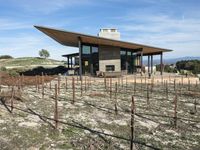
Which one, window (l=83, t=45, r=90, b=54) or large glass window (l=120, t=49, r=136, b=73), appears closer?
window (l=83, t=45, r=90, b=54)

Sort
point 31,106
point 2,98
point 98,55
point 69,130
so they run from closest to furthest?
point 69,130, point 31,106, point 2,98, point 98,55

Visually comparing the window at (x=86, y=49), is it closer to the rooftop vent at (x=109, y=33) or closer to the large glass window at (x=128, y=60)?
the large glass window at (x=128, y=60)

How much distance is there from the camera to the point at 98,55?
45688mm

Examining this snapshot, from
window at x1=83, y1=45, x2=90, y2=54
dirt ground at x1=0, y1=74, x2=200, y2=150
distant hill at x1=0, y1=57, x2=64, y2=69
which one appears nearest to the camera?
dirt ground at x1=0, y1=74, x2=200, y2=150

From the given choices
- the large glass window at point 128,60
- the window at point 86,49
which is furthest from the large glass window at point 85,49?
the large glass window at point 128,60

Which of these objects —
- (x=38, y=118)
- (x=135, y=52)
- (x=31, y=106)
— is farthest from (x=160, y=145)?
(x=135, y=52)

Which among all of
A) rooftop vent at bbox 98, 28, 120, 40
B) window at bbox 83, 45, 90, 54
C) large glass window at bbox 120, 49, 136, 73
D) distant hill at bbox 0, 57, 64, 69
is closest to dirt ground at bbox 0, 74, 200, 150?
window at bbox 83, 45, 90, 54

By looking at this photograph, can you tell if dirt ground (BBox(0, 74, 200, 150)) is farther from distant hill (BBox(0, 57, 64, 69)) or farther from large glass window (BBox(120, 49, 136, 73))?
distant hill (BBox(0, 57, 64, 69))

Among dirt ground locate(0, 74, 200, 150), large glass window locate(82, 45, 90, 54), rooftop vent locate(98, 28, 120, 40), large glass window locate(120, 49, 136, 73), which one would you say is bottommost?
dirt ground locate(0, 74, 200, 150)

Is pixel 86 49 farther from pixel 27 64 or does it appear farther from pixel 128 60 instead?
pixel 27 64

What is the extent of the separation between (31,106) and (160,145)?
316 inches

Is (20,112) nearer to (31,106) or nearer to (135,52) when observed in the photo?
(31,106)

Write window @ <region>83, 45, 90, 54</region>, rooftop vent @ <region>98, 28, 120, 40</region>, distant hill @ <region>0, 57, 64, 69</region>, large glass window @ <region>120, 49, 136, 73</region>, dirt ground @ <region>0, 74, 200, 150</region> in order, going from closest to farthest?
1. dirt ground @ <region>0, 74, 200, 150</region>
2. window @ <region>83, 45, 90, 54</region>
3. large glass window @ <region>120, 49, 136, 73</region>
4. rooftop vent @ <region>98, 28, 120, 40</region>
5. distant hill @ <region>0, 57, 64, 69</region>

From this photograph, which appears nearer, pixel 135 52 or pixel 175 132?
pixel 175 132
